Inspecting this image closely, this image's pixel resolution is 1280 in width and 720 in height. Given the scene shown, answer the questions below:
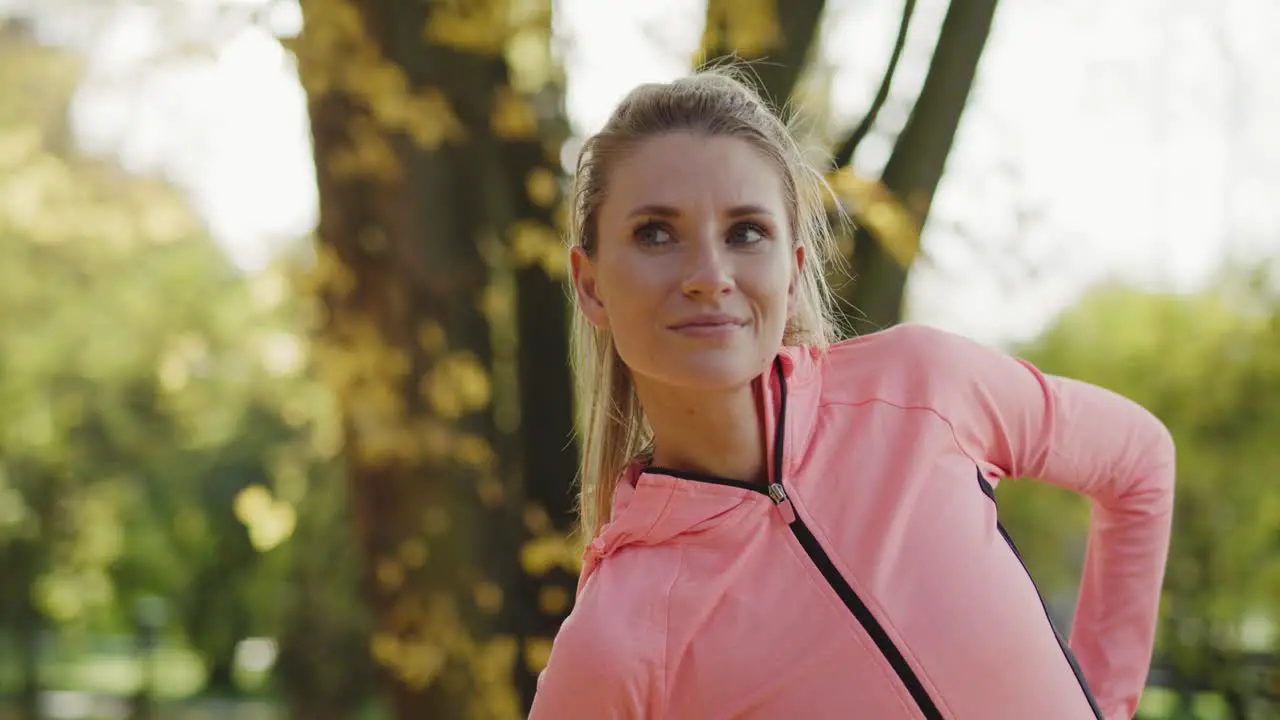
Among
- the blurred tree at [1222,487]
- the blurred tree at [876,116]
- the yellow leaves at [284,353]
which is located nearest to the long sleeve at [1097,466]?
the blurred tree at [876,116]

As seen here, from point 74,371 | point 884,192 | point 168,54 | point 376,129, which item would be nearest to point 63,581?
point 74,371

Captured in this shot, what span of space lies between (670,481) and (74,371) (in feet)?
56.1

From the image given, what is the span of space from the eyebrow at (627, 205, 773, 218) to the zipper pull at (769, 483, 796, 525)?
358mm

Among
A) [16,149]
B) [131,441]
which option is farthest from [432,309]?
[131,441]

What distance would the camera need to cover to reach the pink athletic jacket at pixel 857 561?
1688 mm

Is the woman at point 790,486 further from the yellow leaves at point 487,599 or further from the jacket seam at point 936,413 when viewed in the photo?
the yellow leaves at point 487,599

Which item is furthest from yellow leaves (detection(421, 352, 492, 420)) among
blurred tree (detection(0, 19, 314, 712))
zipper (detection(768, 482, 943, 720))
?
blurred tree (detection(0, 19, 314, 712))

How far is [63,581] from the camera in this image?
18.2 m

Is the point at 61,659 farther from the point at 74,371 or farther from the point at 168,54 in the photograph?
the point at 168,54

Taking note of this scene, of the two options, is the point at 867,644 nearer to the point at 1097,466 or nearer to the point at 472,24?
the point at 1097,466

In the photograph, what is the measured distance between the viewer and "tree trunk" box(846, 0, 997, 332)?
10.0 feet

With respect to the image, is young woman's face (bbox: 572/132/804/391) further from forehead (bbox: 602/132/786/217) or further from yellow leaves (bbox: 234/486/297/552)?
yellow leaves (bbox: 234/486/297/552)

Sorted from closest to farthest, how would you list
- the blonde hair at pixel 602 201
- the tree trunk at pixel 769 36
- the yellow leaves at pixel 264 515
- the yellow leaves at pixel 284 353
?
1. the blonde hair at pixel 602 201
2. the tree trunk at pixel 769 36
3. the yellow leaves at pixel 264 515
4. the yellow leaves at pixel 284 353

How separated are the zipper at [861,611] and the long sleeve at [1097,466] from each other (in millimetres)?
257
